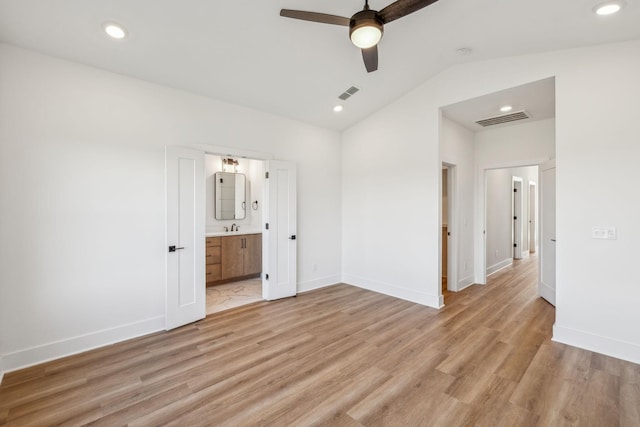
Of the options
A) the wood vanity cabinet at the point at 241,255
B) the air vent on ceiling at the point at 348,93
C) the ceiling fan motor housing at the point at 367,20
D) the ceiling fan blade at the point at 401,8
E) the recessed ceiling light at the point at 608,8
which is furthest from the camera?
the wood vanity cabinet at the point at 241,255

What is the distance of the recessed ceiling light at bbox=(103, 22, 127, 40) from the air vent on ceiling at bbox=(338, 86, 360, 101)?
2.62m

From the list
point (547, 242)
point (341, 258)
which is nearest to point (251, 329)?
point (341, 258)

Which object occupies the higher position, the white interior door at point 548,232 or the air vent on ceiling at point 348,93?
the air vent on ceiling at point 348,93

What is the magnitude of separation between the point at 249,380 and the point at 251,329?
100 cm

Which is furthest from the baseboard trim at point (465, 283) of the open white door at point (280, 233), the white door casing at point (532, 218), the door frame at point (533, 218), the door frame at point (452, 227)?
the white door casing at point (532, 218)

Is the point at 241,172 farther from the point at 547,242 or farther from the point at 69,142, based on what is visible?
the point at 547,242

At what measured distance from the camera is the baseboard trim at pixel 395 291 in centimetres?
401

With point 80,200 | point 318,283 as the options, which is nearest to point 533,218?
point 318,283

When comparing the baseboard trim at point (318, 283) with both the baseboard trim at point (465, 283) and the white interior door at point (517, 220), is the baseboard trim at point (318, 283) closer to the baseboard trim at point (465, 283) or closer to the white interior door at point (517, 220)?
the baseboard trim at point (465, 283)

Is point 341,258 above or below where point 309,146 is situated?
below

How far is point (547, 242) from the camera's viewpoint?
4.23 metres

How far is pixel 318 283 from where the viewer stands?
16.5ft

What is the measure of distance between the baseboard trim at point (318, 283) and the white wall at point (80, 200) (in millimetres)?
2215

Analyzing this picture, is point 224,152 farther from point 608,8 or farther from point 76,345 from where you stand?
point 608,8
